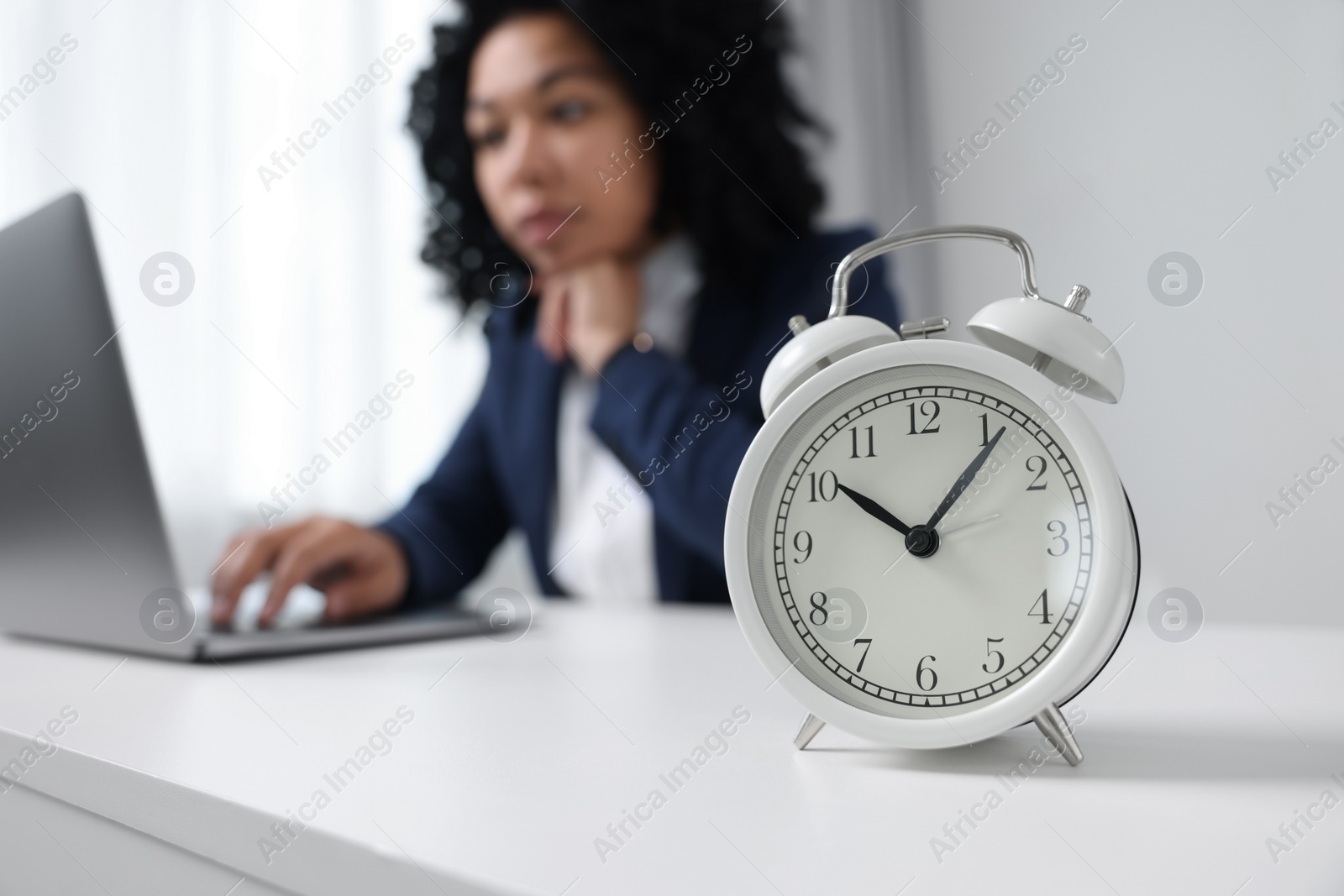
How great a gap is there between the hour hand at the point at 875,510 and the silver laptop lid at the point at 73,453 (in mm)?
522

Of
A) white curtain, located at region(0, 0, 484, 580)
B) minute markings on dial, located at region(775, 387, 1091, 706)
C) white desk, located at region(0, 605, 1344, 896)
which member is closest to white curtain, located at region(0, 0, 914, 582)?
white curtain, located at region(0, 0, 484, 580)

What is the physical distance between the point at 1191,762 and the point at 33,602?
0.94 m

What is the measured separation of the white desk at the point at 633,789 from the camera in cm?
34

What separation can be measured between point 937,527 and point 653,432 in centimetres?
87

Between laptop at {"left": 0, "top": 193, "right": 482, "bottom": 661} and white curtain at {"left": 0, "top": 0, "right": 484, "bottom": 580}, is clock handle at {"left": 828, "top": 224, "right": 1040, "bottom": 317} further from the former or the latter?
white curtain at {"left": 0, "top": 0, "right": 484, "bottom": 580}

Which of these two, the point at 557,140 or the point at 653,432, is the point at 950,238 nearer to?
the point at 653,432

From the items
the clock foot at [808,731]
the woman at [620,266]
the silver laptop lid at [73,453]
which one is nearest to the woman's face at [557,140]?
the woman at [620,266]

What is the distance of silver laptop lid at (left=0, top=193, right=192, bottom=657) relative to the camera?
0.70 meters

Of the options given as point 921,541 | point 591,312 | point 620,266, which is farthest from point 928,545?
point 620,266

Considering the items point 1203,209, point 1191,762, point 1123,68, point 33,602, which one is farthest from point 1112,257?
point 33,602

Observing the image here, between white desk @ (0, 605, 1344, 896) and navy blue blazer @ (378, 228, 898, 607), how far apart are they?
616mm

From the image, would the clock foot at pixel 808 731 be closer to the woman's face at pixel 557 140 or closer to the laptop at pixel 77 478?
the laptop at pixel 77 478

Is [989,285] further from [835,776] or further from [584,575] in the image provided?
[835,776]

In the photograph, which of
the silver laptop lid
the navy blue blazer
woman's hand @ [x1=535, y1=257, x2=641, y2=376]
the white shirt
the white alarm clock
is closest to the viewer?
the white alarm clock
